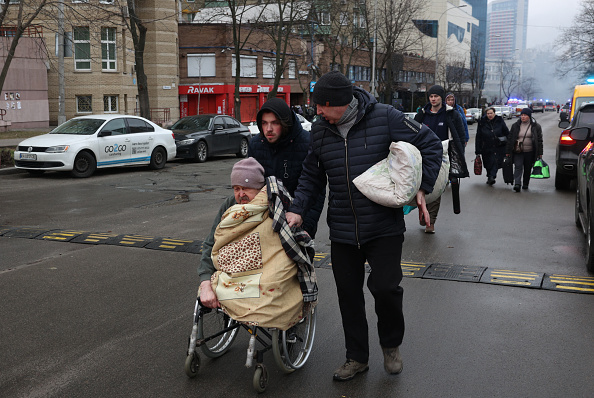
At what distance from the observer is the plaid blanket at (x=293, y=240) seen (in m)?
3.77

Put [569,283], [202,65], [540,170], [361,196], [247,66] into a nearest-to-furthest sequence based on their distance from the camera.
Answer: [361,196] → [569,283] → [540,170] → [202,65] → [247,66]

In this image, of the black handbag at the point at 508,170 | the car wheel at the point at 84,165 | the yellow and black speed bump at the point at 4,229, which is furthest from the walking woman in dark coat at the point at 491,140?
the yellow and black speed bump at the point at 4,229

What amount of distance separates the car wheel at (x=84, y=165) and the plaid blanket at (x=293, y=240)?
41.6ft

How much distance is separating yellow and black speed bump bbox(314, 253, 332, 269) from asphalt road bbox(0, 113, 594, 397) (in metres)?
0.20

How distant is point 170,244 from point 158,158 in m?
10.5

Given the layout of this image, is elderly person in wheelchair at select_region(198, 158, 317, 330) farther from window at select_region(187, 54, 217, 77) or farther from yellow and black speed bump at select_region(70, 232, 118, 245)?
window at select_region(187, 54, 217, 77)

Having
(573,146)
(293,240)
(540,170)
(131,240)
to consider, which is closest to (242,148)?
(540,170)

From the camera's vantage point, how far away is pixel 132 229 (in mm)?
9156

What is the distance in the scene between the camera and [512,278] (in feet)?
21.6

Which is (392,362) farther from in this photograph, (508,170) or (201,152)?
(201,152)

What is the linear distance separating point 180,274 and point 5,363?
250cm

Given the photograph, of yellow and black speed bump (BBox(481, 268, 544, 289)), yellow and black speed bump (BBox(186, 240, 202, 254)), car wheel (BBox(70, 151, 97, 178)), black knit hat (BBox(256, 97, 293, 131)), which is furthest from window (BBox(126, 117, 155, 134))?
black knit hat (BBox(256, 97, 293, 131))

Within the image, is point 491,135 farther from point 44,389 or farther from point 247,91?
point 247,91

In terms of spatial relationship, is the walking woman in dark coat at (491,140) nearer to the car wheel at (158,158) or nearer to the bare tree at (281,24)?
the car wheel at (158,158)
